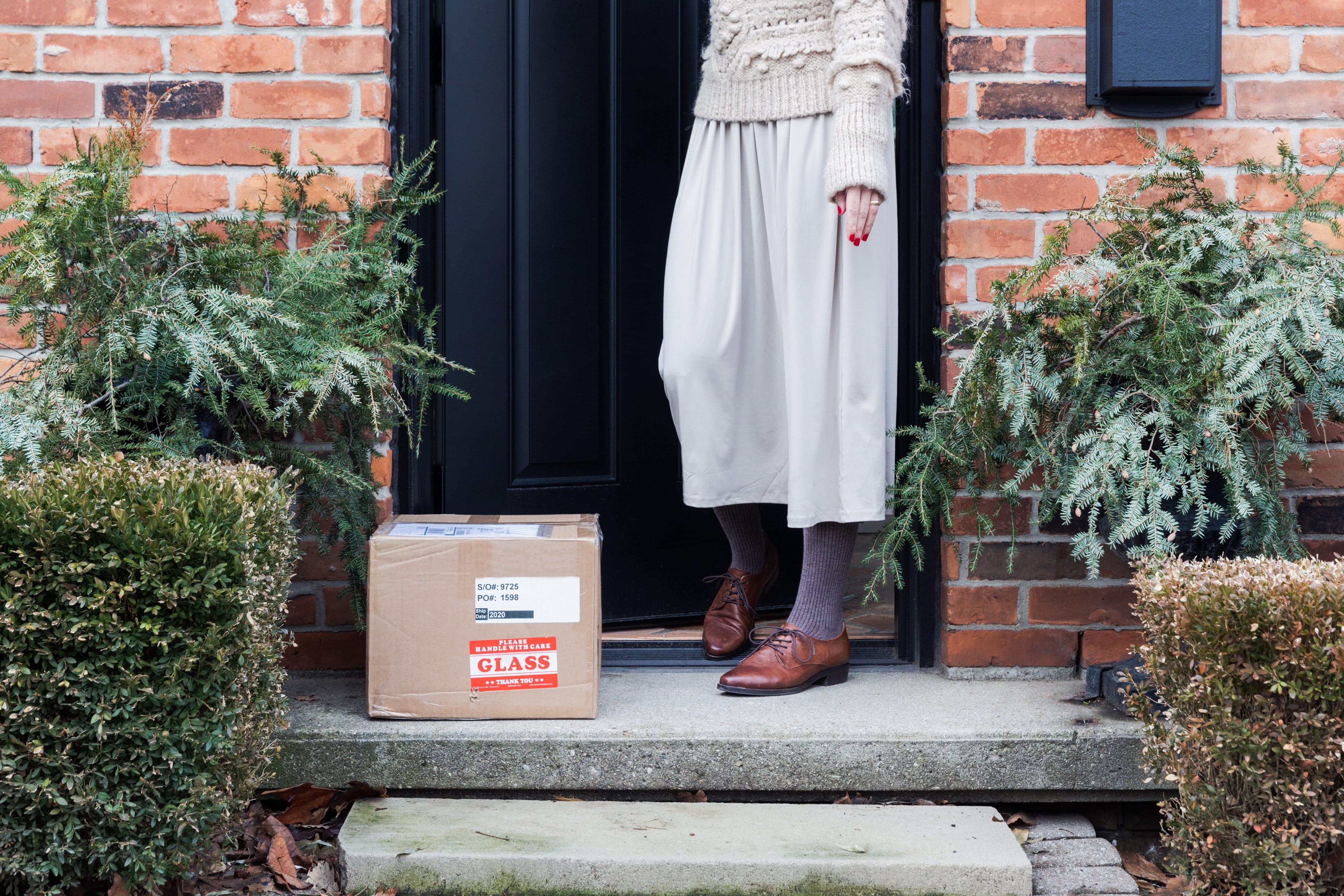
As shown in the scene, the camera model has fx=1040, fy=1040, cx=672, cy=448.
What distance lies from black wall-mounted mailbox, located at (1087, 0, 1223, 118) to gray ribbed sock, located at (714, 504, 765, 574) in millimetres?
1128

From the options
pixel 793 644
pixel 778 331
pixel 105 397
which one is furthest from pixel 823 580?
pixel 105 397

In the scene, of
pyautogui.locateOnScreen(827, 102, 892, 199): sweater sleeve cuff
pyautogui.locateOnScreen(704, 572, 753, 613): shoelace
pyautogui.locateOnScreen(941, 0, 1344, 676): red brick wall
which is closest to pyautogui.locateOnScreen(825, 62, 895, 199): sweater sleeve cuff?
pyautogui.locateOnScreen(827, 102, 892, 199): sweater sleeve cuff

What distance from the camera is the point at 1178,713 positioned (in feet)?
4.60

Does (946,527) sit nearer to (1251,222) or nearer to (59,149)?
(1251,222)

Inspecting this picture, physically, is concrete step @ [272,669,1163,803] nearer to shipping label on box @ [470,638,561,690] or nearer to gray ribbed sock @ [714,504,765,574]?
shipping label on box @ [470,638,561,690]

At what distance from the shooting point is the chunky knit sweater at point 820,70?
1.86 meters

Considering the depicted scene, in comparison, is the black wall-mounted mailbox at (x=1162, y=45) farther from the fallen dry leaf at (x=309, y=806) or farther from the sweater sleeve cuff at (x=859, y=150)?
the fallen dry leaf at (x=309, y=806)

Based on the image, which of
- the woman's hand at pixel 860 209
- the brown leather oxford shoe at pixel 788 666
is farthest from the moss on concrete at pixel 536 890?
the woman's hand at pixel 860 209

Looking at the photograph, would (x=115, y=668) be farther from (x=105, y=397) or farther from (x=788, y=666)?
(x=788, y=666)

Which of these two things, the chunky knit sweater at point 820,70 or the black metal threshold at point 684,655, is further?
the black metal threshold at point 684,655

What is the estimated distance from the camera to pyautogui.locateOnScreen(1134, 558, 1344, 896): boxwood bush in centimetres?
127

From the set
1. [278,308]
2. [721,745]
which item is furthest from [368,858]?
[278,308]

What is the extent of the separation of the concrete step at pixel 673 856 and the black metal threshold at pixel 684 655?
0.63 meters

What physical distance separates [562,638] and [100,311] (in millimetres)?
911
